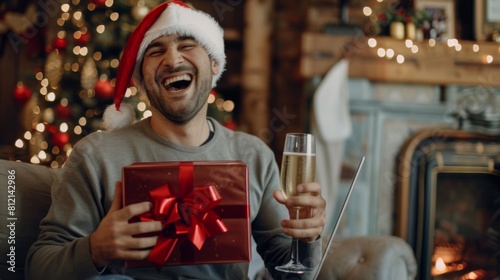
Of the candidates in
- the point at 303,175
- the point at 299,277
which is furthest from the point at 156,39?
the point at 299,277

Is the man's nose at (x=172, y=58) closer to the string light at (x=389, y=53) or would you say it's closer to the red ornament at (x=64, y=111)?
the red ornament at (x=64, y=111)

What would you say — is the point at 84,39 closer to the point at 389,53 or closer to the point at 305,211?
the point at 389,53

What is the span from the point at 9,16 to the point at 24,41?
153mm

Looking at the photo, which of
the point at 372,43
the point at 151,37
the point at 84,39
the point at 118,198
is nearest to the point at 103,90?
the point at 84,39

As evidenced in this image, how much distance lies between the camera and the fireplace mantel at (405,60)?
2.81 metres

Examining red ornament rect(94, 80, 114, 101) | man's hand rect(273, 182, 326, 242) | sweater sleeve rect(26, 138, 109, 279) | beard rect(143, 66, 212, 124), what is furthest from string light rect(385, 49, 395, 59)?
sweater sleeve rect(26, 138, 109, 279)

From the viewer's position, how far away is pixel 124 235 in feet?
3.35

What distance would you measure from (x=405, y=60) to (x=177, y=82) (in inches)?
67.7

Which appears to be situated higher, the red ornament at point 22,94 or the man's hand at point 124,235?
the red ornament at point 22,94

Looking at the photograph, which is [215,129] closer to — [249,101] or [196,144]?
[196,144]

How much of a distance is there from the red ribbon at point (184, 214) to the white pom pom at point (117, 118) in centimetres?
34

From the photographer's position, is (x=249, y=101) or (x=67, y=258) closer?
(x=67, y=258)

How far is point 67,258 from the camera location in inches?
43.6

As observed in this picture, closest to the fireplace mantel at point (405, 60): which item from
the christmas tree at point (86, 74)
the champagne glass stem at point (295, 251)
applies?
the christmas tree at point (86, 74)
